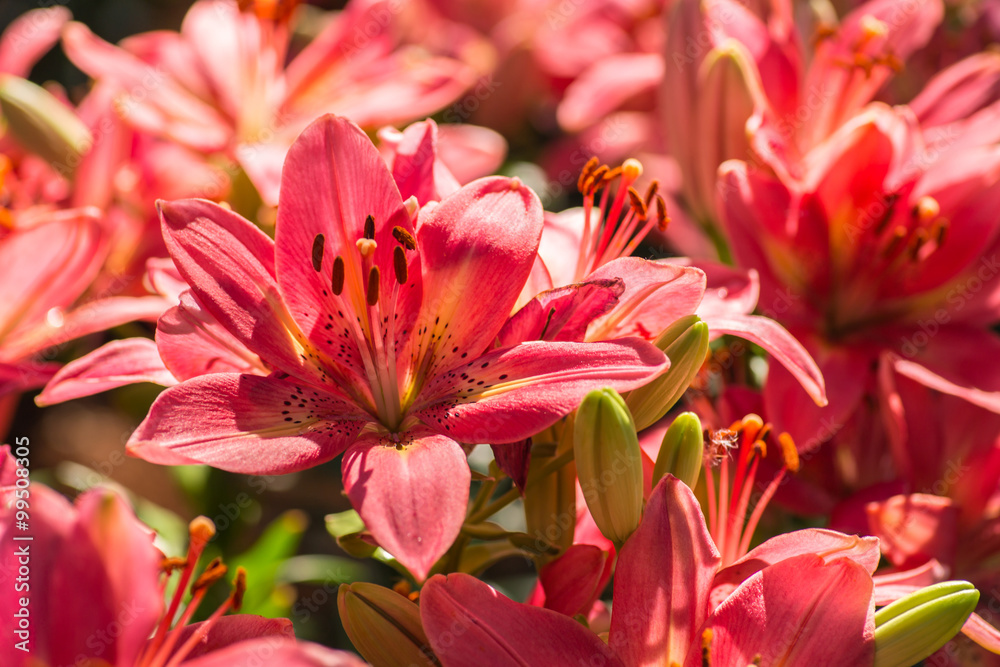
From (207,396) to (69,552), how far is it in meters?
0.14

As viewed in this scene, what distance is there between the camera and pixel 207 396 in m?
0.63

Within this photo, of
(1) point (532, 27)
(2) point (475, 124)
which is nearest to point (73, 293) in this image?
(2) point (475, 124)

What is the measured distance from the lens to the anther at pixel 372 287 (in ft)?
2.18

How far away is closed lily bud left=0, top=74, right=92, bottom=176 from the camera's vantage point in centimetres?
107

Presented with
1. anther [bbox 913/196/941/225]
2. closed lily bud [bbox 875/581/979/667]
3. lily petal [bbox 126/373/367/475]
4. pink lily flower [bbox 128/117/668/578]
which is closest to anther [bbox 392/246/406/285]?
pink lily flower [bbox 128/117/668/578]

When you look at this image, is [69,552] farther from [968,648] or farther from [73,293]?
[968,648]

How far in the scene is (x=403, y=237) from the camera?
2.18 ft

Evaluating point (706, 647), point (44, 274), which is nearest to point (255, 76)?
point (44, 274)

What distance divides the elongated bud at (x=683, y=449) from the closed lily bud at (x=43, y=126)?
817 mm

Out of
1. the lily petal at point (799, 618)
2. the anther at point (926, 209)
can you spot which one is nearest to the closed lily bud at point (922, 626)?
the lily petal at point (799, 618)

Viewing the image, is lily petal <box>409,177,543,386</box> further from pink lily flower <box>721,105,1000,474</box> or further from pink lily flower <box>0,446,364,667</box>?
pink lily flower <box>721,105,1000,474</box>

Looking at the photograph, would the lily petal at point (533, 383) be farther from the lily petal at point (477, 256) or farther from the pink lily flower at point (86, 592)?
the pink lily flower at point (86, 592)

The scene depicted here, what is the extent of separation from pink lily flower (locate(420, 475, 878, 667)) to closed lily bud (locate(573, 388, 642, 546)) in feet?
0.06

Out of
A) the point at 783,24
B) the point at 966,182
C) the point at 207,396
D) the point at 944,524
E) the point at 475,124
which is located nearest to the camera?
the point at 207,396
